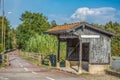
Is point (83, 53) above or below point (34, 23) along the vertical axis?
below

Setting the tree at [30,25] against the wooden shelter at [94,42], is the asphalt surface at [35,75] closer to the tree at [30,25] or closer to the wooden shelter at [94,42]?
the wooden shelter at [94,42]

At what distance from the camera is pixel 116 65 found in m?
27.7

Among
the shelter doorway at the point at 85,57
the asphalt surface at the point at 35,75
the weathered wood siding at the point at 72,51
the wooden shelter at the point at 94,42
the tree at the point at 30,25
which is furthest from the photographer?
the tree at the point at 30,25

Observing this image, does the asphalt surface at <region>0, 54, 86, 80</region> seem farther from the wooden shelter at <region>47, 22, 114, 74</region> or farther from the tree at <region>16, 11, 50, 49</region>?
the tree at <region>16, 11, 50, 49</region>

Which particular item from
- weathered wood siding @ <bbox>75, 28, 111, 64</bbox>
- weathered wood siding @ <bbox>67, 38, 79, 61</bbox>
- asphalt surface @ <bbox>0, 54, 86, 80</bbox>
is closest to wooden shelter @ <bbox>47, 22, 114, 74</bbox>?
weathered wood siding @ <bbox>75, 28, 111, 64</bbox>

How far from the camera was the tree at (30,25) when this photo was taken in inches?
3484

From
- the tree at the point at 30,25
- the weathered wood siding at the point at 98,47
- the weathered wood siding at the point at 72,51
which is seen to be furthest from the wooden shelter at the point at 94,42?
the tree at the point at 30,25

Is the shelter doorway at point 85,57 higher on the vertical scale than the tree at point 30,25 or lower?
lower

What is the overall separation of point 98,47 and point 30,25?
200ft

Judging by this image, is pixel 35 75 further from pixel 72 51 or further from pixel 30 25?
pixel 30 25

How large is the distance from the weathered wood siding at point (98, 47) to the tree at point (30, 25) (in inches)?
2276

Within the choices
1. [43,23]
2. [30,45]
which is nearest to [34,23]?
[43,23]

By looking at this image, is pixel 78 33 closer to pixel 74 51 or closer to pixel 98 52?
pixel 98 52

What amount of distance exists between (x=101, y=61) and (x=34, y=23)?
204 ft
